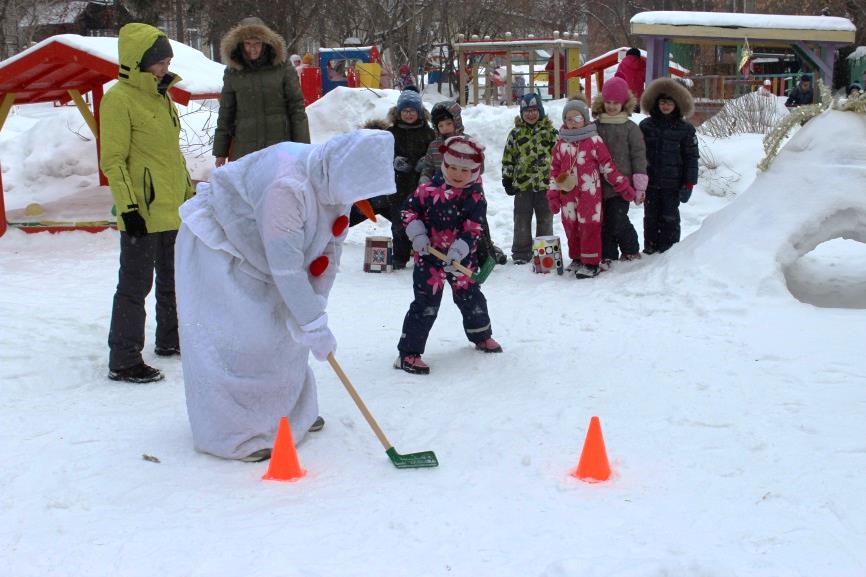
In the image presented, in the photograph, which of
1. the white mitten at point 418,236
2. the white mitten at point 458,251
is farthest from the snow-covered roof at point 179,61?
the white mitten at point 458,251

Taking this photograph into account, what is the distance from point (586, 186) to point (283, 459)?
169 inches

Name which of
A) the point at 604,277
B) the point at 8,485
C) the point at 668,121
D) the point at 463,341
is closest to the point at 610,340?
the point at 463,341

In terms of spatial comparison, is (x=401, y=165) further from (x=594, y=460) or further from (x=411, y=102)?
A: (x=594, y=460)

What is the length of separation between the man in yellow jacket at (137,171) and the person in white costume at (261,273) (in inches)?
41.9

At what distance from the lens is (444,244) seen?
5430mm

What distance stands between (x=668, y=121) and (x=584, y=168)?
38.4 inches

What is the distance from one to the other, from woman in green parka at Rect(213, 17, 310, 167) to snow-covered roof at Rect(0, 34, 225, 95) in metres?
0.77

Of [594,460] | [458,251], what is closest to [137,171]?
[458,251]

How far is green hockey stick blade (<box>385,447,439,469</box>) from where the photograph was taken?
3.74 metres

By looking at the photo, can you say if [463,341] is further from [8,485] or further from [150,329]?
[8,485]

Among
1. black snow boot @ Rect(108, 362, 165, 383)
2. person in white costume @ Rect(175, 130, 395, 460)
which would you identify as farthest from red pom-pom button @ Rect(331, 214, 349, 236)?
black snow boot @ Rect(108, 362, 165, 383)

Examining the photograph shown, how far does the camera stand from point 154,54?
482 cm

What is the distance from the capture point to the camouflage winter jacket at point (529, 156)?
807cm

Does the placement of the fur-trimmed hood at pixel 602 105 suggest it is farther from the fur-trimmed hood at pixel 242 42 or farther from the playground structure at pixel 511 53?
the playground structure at pixel 511 53
